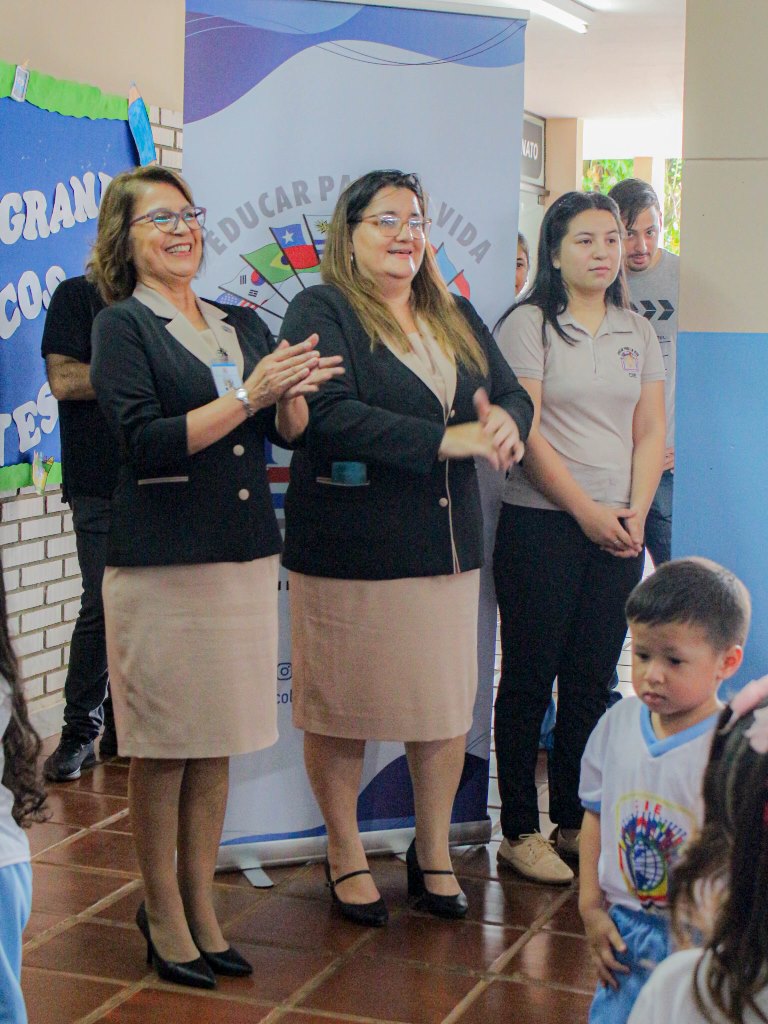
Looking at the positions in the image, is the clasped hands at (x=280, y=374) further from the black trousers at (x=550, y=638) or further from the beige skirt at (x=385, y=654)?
the black trousers at (x=550, y=638)

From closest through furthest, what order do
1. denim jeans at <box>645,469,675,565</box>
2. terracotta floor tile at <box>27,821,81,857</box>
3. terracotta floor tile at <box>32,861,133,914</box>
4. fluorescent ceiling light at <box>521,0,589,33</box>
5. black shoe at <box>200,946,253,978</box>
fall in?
black shoe at <box>200,946,253,978</box> < terracotta floor tile at <box>32,861,133,914</box> < terracotta floor tile at <box>27,821,81,857</box> < denim jeans at <box>645,469,675,565</box> < fluorescent ceiling light at <box>521,0,589,33</box>

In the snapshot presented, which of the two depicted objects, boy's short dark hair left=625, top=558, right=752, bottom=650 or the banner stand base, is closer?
boy's short dark hair left=625, top=558, right=752, bottom=650

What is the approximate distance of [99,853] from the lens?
336 cm

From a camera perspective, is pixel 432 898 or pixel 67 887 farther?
pixel 67 887

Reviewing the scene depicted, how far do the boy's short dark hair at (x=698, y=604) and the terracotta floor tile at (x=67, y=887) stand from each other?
5.89 ft

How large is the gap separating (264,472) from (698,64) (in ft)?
3.77

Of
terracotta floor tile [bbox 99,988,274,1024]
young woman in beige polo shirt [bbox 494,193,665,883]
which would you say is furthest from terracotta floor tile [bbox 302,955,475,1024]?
young woman in beige polo shirt [bbox 494,193,665,883]

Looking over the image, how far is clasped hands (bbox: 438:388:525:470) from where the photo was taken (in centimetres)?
277

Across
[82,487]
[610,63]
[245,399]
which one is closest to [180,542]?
[245,399]

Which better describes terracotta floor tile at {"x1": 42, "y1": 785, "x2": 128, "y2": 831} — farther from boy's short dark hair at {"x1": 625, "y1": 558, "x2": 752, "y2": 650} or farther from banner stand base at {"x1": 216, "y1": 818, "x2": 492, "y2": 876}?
boy's short dark hair at {"x1": 625, "y1": 558, "x2": 752, "y2": 650}

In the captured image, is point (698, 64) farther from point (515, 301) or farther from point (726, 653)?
point (726, 653)

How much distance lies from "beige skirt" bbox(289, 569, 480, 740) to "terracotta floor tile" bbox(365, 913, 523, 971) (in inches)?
16.7

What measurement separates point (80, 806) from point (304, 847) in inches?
30.6

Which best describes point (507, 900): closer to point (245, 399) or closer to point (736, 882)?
point (245, 399)
